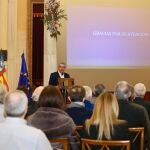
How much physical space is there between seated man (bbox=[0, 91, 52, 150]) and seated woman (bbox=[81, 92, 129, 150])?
84cm

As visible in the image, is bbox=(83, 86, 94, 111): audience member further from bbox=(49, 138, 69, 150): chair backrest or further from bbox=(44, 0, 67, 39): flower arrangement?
bbox=(44, 0, 67, 39): flower arrangement

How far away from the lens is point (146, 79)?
11.9 m

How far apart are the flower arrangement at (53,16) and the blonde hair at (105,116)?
6.87m

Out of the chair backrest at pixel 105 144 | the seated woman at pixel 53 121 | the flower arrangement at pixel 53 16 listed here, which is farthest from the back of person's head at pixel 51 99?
the flower arrangement at pixel 53 16

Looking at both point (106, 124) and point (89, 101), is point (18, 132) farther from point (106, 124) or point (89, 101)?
point (89, 101)

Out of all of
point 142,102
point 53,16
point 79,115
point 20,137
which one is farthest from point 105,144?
point 53,16

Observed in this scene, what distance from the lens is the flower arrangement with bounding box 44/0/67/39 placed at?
417 inches

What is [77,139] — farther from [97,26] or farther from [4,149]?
[97,26]

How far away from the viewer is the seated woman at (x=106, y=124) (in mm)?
3814

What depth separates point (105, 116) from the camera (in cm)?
385

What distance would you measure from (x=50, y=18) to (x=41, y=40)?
11.8ft

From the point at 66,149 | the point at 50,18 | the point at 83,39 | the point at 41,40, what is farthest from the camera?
the point at 41,40

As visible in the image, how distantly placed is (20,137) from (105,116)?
1029 millimetres

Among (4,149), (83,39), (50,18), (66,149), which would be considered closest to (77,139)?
(66,149)
